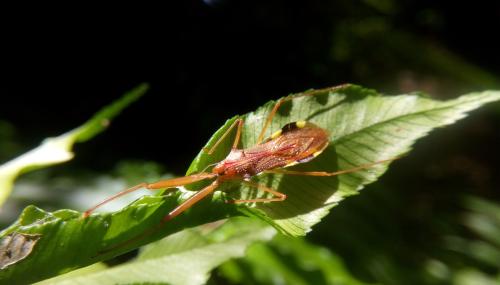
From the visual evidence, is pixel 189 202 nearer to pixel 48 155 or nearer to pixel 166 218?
pixel 166 218

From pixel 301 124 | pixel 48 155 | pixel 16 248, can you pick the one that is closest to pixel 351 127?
pixel 301 124

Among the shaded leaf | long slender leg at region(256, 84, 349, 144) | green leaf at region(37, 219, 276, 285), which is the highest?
long slender leg at region(256, 84, 349, 144)

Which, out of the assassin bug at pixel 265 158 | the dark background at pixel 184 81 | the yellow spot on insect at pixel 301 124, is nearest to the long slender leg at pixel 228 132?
the assassin bug at pixel 265 158

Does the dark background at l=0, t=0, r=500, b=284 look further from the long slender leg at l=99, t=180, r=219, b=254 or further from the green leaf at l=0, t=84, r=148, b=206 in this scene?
the long slender leg at l=99, t=180, r=219, b=254

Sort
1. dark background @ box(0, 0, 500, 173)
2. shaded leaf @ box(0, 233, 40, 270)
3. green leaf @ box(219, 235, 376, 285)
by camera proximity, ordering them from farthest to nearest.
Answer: dark background @ box(0, 0, 500, 173), green leaf @ box(219, 235, 376, 285), shaded leaf @ box(0, 233, 40, 270)

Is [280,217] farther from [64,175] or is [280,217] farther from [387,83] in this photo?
[387,83]

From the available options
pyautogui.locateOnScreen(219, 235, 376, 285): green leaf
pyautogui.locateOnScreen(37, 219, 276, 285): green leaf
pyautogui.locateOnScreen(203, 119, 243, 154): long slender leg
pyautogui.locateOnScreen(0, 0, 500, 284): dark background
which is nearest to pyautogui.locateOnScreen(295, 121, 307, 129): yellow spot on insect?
pyautogui.locateOnScreen(203, 119, 243, 154): long slender leg

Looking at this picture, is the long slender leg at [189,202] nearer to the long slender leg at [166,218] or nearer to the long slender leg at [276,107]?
the long slender leg at [166,218]
